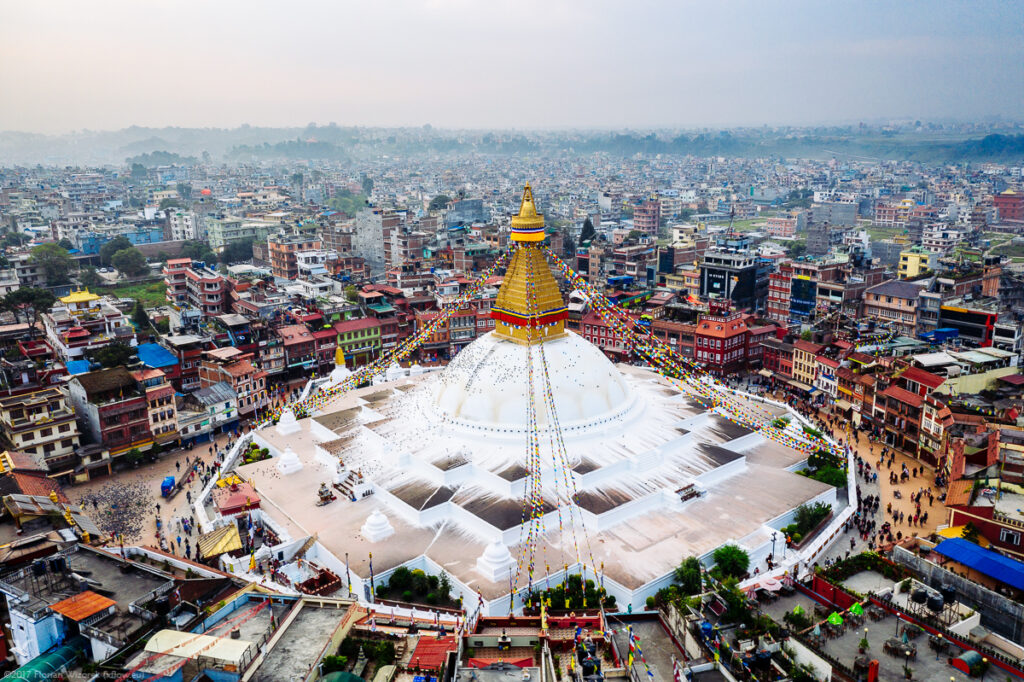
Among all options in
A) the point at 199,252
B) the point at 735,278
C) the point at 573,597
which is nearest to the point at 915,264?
the point at 735,278

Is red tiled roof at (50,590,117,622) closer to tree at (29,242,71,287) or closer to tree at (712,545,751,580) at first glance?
tree at (712,545,751,580)

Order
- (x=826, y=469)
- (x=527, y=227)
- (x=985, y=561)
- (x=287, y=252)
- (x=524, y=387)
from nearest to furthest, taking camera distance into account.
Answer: (x=985, y=561)
(x=826, y=469)
(x=524, y=387)
(x=527, y=227)
(x=287, y=252)

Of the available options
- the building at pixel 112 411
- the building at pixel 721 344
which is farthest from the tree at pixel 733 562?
the building at pixel 112 411

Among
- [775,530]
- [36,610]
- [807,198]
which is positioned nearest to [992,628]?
[775,530]

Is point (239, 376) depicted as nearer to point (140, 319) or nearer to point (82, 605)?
point (140, 319)

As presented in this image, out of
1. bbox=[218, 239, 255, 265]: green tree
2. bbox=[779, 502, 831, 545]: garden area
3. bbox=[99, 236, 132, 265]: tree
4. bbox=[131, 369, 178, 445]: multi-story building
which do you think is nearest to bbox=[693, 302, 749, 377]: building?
bbox=[779, 502, 831, 545]: garden area

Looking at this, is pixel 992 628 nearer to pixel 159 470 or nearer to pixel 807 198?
pixel 159 470
